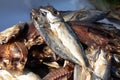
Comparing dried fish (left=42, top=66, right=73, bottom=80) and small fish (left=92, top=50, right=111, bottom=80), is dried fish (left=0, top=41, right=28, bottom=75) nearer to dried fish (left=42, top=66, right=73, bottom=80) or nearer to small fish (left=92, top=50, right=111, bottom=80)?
dried fish (left=42, top=66, right=73, bottom=80)

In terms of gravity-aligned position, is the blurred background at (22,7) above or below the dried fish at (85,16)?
above

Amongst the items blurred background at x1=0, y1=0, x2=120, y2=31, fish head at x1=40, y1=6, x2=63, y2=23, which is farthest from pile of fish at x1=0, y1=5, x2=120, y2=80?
blurred background at x1=0, y1=0, x2=120, y2=31

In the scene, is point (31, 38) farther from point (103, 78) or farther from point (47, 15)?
point (103, 78)

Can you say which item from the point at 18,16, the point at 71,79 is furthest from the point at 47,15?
the point at 18,16

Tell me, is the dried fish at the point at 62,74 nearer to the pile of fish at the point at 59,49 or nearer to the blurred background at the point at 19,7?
the pile of fish at the point at 59,49

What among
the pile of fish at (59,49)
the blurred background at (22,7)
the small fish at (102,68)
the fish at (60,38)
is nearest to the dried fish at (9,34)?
the pile of fish at (59,49)

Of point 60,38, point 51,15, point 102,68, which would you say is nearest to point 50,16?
point 51,15
